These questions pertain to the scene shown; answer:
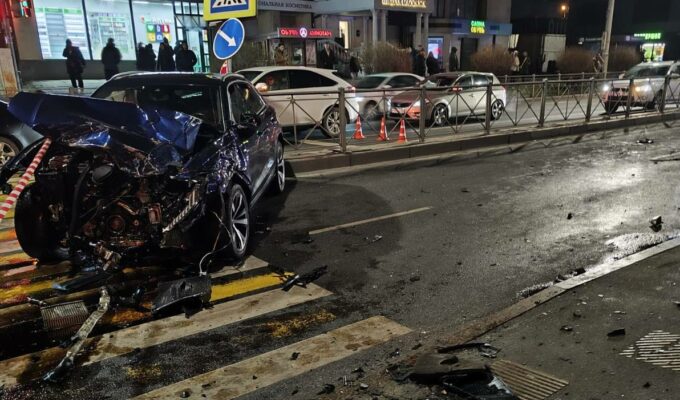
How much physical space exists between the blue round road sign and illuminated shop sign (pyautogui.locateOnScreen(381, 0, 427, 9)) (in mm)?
18936

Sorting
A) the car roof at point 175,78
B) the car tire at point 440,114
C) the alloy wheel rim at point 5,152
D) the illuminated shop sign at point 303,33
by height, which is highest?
the illuminated shop sign at point 303,33

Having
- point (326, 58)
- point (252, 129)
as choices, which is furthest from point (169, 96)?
point (326, 58)

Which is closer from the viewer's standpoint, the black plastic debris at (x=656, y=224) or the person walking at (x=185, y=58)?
the black plastic debris at (x=656, y=224)

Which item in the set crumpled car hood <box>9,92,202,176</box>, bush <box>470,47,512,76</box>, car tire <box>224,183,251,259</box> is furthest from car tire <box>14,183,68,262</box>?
bush <box>470,47,512,76</box>

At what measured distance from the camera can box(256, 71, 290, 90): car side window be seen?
13.5m

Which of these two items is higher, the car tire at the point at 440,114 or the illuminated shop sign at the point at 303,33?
the illuminated shop sign at the point at 303,33

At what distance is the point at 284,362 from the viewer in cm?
372

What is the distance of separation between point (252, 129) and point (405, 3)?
24.6 metres

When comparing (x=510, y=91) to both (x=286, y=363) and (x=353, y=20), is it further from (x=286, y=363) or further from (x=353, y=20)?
(x=353, y=20)

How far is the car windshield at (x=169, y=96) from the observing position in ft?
20.6

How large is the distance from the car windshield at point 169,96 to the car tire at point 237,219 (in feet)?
3.88

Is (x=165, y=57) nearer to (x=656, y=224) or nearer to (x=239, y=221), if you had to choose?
(x=239, y=221)

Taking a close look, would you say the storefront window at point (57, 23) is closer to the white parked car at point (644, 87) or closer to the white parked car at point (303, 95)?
the white parked car at point (303, 95)

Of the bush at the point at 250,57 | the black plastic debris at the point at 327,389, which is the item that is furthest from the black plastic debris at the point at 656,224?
the bush at the point at 250,57
